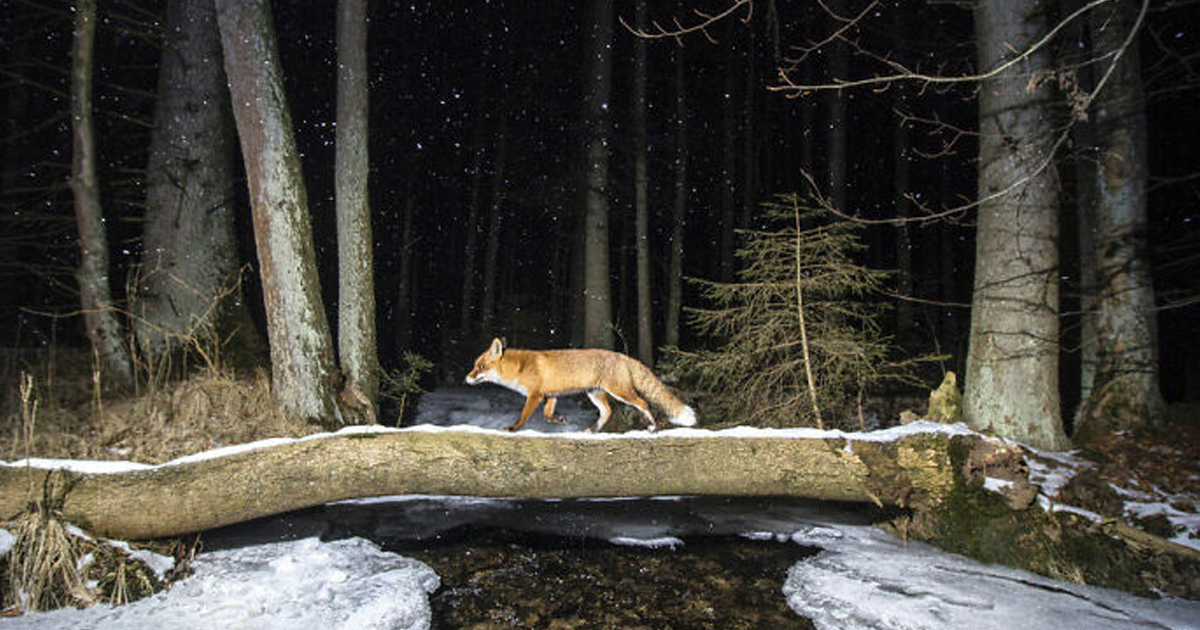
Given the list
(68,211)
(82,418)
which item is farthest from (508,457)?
(68,211)

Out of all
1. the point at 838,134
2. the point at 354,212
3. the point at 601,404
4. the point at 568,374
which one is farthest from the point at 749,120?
the point at 354,212

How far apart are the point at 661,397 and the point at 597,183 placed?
21.5ft

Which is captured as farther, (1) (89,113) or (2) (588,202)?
(2) (588,202)

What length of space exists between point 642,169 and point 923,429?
1010 centimetres

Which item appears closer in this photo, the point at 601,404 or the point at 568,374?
the point at 568,374

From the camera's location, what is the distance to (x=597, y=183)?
41.4 ft

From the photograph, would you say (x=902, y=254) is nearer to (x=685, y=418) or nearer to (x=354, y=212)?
(x=685, y=418)

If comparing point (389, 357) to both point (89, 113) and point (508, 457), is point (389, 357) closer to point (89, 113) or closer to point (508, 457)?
point (89, 113)

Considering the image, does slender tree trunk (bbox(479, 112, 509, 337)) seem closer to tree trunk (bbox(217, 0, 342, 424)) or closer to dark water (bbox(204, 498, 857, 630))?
tree trunk (bbox(217, 0, 342, 424))

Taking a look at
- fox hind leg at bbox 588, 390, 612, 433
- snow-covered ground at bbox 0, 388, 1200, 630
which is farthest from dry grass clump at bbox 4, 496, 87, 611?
fox hind leg at bbox 588, 390, 612, 433

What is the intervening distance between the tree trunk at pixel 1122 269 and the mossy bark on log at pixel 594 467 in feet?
11.7

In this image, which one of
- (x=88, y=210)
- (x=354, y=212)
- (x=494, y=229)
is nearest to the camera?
(x=88, y=210)

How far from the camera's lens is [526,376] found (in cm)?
752

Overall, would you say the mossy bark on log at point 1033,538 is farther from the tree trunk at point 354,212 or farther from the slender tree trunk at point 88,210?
the slender tree trunk at point 88,210
